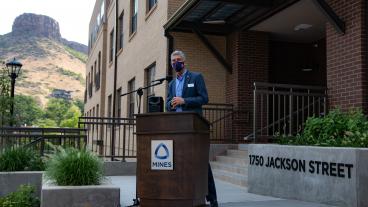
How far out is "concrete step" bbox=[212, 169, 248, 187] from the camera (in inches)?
358

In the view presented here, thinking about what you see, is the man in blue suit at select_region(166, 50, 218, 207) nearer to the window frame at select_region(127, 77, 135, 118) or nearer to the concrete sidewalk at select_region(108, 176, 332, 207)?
the concrete sidewalk at select_region(108, 176, 332, 207)

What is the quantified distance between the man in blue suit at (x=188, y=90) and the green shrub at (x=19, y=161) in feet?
11.5

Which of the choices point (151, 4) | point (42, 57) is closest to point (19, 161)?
point (151, 4)

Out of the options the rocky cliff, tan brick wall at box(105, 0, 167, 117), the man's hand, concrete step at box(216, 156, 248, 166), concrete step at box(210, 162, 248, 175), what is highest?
the rocky cliff

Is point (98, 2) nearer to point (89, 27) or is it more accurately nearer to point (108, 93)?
point (89, 27)

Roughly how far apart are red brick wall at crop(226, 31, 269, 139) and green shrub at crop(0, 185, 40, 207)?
22.7 ft

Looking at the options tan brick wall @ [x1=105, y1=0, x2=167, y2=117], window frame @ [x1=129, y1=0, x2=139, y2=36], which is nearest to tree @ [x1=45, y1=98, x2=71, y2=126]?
tan brick wall @ [x1=105, y1=0, x2=167, y2=117]

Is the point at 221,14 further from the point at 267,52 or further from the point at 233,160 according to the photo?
the point at 233,160

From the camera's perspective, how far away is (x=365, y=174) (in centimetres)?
590

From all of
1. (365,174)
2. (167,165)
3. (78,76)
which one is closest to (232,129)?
(365,174)

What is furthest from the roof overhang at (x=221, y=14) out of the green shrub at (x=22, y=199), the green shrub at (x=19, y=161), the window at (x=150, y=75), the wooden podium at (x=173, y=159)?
the wooden podium at (x=173, y=159)

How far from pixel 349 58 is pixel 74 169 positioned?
555 cm

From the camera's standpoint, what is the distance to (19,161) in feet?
25.7

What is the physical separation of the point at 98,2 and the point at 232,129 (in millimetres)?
26208
